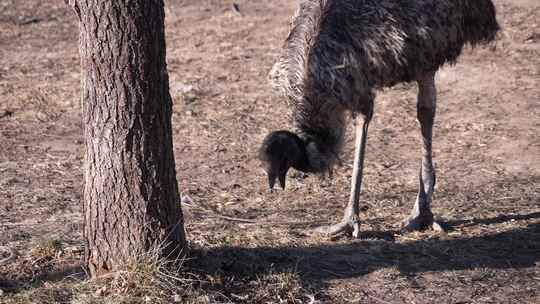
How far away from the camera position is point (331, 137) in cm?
536

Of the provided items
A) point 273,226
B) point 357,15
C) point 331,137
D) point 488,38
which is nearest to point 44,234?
point 273,226

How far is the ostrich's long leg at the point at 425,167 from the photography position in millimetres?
5633

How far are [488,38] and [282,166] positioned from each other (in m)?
1.81

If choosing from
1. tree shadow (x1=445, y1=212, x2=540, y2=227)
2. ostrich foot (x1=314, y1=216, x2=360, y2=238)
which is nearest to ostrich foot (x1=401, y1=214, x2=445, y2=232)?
tree shadow (x1=445, y1=212, x2=540, y2=227)

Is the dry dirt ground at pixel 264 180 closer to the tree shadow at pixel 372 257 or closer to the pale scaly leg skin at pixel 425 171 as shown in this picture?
the tree shadow at pixel 372 257

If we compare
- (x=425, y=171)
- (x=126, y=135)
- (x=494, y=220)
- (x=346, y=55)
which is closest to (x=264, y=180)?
(x=425, y=171)

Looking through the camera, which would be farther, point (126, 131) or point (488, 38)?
point (488, 38)

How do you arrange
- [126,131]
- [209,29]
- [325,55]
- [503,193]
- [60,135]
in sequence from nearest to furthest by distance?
[126,131]
[325,55]
[503,193]
[60,135]
[209,29]

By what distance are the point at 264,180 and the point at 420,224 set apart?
149 centimetres

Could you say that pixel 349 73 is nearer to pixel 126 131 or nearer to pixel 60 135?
pixel 126 131

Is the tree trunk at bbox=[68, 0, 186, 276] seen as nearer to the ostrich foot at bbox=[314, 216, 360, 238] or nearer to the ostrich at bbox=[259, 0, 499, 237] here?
the ostrich at bbox=[259, 0, 499, 237]

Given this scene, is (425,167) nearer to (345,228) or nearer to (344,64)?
(345,228)

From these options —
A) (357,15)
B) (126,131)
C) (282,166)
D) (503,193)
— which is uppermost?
(357,15)

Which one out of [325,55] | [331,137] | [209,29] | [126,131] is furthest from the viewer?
[209,29]
